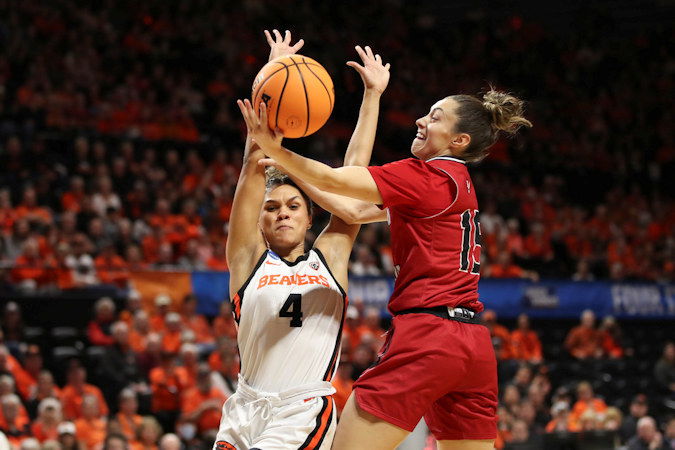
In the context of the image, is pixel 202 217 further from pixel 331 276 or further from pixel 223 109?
pixel 331 276

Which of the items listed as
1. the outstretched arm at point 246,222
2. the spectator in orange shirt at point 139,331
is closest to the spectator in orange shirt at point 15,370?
the spectator in orange shirt at point 139,331

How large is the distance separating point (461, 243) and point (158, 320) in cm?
699

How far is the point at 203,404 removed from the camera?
8477 millimetres

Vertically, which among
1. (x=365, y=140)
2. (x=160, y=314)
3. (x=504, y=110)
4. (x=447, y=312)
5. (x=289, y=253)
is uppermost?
(x=504, y=110)

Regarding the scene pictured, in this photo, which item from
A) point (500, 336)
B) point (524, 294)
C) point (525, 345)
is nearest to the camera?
point (500, 336)

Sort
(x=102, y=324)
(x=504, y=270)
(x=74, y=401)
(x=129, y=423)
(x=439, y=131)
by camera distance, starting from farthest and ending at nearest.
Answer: (x=504, y=270)
(x=102, y=324)
(x=74, y=401)
(x=129, y=423)
(x=439, y=131)

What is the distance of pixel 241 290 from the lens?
12.4 ft

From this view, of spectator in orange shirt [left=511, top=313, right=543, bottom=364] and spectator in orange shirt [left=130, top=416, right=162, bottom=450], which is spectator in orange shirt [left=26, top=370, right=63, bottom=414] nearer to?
spectator in orange shirt [left=130, top=416, right=162, bottom=450]

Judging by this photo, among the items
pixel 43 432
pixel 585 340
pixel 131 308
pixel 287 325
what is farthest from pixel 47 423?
pixel 585 340

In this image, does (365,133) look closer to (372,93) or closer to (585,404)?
(372,93)

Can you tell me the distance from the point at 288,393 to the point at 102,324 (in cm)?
654

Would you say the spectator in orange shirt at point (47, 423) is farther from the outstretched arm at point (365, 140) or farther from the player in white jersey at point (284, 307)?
the outstretched arm at point (365, 140)

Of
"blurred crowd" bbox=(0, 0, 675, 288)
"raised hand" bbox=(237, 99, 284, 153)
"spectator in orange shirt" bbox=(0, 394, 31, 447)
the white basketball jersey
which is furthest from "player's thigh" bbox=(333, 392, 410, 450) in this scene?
"blurred crowd" bbox=(0, 0, 675, 288)

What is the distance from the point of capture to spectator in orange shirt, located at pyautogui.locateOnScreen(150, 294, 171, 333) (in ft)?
33.1
